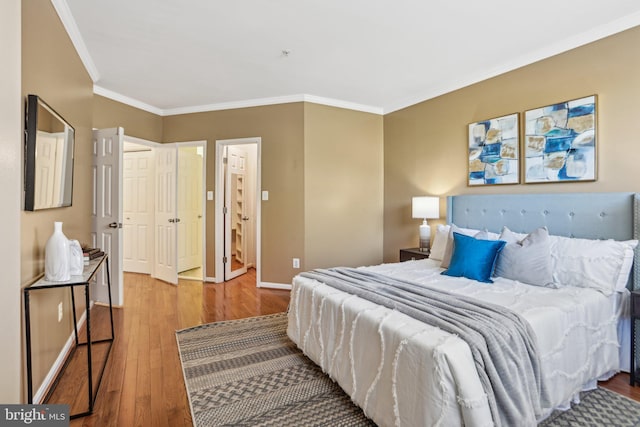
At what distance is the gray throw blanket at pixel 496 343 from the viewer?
4.61 ft

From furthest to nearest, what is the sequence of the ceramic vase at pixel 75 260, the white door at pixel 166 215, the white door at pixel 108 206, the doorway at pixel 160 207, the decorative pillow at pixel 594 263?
the doorway at pixel 160 207
the white door at pixel 166 215
the white door at pixel 108 206
the decorative pillow at pixel 594 263
the ceramic vase at pixel 75 260

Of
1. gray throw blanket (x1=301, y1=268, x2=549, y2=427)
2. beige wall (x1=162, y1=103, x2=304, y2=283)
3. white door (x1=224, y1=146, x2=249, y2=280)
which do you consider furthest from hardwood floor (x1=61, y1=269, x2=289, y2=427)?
gray throw blanket (x1=301, y1=268, x2=549, y2=427)

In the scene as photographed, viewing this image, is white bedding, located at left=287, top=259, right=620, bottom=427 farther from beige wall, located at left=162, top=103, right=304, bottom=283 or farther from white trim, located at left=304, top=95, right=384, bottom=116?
white trim, located at left=304, top=95, right=384, bottom=116

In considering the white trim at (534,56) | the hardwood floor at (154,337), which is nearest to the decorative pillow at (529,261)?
the white trim at (534,56)

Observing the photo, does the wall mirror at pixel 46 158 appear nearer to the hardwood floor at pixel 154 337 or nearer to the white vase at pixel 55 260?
the white vase at pixel 55 260

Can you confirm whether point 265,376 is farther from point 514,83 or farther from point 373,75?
point 514,83

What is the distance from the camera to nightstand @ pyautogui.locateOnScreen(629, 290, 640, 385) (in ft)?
6.93

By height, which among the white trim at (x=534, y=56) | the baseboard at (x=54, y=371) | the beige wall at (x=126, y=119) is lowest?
the baseboard at (x=54, y=371)

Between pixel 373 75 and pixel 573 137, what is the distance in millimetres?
2037

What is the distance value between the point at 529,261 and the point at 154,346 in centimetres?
305

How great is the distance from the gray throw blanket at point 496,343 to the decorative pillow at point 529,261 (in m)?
0.78

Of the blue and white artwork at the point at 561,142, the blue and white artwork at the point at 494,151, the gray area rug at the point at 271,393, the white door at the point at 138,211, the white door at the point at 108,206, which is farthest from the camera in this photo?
the white door at the point at 138,211

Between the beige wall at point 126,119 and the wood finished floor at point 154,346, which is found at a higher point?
the beige wall at point 126,119

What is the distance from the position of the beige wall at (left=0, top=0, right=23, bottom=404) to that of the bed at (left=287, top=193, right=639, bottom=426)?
160 cm
